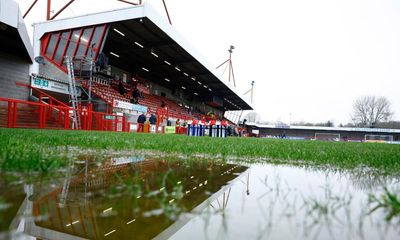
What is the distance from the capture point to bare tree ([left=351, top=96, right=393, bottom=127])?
241 ft

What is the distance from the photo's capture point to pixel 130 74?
32562mm

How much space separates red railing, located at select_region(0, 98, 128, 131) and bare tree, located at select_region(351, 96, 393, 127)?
2924 inches

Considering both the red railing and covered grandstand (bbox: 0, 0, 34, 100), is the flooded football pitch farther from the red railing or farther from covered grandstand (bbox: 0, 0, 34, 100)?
covered grandstand (bbox: 0, 0, 34, 100)

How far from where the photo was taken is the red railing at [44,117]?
39.0 ft

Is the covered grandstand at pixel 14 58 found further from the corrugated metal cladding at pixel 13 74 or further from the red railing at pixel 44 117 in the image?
the red railing at pixel 44 117

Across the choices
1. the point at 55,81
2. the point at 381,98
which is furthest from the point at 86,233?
the point at 381,98

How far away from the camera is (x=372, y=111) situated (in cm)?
7388

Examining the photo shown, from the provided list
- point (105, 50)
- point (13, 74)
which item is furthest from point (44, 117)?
point (105, 50)

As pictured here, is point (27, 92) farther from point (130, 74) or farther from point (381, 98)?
point (381, 98)

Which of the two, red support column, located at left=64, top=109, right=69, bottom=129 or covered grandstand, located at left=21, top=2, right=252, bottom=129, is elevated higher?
covered grandstand, located at left=21, top=2, right=252, bottom=129

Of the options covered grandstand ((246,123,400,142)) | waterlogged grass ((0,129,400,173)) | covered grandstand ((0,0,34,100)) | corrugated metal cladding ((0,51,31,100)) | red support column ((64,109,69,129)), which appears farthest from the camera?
covered grandstand ((246,123,400,142))

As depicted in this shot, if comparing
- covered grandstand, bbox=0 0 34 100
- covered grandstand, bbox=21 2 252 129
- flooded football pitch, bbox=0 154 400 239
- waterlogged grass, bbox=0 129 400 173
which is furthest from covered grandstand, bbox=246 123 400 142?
flooded football pitch, bbox=0 154 400 239

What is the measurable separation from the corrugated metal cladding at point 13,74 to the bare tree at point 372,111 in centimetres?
7790

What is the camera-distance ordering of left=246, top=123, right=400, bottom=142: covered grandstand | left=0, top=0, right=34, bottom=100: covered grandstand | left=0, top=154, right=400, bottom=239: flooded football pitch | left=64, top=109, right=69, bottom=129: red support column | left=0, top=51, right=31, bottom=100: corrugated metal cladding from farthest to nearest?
1. left=246, top=123, right=400, bottom=142: covered grandstand
2. left=0, top=51, right=31, bottom=100: corrugated metal cladding
3. left=64, top=109, right=69, bottom=129: red support column
4. left=0, top=0, right=34, bottom=100: covered grandstand
5. left=0, top=154, right=400, bottom=239: flooded football pitch
